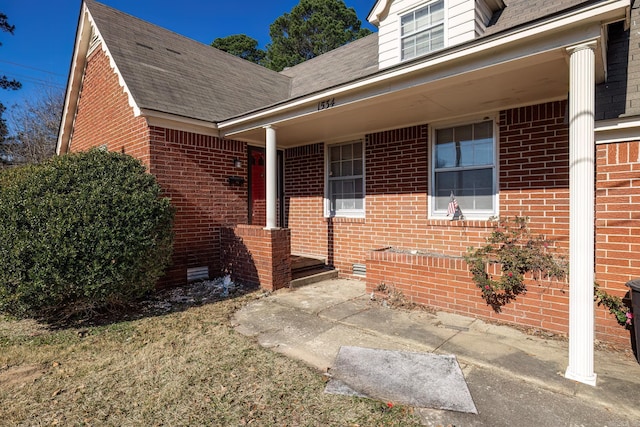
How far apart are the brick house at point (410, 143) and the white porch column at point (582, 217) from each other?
0.04ft

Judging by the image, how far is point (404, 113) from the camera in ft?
18.7

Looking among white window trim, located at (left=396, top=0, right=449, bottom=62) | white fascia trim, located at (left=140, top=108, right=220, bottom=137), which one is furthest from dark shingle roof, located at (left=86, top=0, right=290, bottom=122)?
white window trim, located at (left=396, top=0, right=449, bottom=62)

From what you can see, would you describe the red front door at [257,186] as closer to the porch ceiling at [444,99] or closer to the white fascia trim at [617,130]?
the porch ceiling at [444,99]

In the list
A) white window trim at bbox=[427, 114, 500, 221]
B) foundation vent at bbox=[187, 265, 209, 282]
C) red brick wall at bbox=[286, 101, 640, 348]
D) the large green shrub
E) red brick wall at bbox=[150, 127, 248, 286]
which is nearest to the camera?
red brick wall at bbox=[286, 101, 640, 348]

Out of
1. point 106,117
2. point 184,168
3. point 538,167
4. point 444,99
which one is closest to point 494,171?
point 538,167

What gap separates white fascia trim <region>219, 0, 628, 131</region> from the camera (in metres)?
2.89

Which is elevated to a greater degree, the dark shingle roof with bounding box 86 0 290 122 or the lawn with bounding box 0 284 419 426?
the dark shingle roof with bounding box 86 0 290 122

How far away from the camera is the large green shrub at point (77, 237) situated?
13.9 feet

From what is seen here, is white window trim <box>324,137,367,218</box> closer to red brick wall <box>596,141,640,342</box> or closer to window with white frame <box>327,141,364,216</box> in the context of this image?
window with white frame <box>327,141,364,216</box>

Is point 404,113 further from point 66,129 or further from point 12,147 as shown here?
point 12,147

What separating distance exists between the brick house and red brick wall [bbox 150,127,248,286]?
0.03 meters

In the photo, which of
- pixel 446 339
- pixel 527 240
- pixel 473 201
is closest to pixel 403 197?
pixel 473 201

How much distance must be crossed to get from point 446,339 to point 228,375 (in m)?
2.43

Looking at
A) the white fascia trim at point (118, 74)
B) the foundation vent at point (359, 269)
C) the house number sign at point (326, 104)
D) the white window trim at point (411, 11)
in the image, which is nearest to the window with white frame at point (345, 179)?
the foundation vent at point (359, 269)
